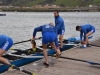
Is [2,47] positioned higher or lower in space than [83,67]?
higher

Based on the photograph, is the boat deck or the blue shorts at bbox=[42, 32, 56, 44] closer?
the boat deck

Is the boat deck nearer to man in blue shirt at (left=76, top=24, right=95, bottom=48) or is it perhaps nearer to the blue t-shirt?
the blue t-shirt

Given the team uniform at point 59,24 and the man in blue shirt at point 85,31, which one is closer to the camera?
the team uniform at point 59,24

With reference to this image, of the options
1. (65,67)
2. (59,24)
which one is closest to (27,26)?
(59,24)

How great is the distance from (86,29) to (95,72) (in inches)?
224

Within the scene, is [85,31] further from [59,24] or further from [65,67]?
[65,67]

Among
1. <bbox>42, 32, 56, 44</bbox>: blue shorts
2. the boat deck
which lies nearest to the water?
the boat deck

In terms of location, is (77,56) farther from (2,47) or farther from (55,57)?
(2,47)

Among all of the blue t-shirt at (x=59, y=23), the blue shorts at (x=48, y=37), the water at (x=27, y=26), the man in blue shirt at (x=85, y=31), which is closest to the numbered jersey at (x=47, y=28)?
the blue shorts at (x=48, y=37)

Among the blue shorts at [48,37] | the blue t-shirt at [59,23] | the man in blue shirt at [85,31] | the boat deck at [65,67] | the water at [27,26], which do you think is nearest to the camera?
the boat deck at [65,67]

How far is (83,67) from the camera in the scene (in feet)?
36.0

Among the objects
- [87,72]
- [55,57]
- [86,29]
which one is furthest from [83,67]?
[86,29]

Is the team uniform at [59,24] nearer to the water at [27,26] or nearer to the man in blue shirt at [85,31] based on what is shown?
the man in blue shirt at [85,31]

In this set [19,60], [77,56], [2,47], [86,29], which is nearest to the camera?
[2,47]
